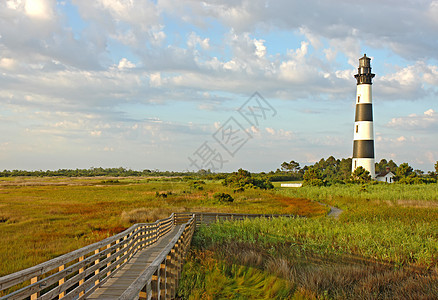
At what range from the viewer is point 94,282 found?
8.30m

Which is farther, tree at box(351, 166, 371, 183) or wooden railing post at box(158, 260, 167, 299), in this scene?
tree at box(351, 166, 371, 183)

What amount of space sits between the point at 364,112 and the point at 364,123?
1564 millimetres

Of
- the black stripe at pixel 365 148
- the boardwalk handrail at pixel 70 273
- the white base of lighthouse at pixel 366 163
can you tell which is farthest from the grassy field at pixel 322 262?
the white base of lighthouse at pixel 366 163

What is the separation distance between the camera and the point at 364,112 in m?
51.8

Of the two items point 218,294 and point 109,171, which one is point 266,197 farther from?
point 109,171

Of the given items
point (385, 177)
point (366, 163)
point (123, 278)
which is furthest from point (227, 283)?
point (385, 177)

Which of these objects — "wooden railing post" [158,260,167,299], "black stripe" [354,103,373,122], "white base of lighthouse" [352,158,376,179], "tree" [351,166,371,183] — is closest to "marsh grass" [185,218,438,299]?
"wooden railing post" [158,260,167,299]

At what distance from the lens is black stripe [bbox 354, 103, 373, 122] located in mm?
51656

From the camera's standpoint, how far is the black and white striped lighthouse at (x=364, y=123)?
51.5m

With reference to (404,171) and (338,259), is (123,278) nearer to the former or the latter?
(338,259)

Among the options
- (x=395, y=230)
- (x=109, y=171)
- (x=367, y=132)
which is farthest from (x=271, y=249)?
(x=109, y=171)

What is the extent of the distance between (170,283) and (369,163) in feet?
164

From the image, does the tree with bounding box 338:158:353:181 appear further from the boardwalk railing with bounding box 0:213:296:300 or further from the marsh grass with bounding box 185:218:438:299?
the boardwalk railing with bounding box 0:213:296:300

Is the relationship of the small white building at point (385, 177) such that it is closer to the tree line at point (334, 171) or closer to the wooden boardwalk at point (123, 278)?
the tree line at point (334, 171)
